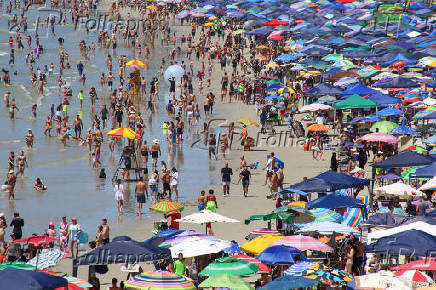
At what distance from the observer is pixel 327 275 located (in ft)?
40.4

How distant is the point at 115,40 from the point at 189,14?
9.34m

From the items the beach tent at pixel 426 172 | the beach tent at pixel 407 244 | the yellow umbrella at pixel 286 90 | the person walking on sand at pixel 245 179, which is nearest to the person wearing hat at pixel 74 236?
the person walking on sand at pixel 245 179

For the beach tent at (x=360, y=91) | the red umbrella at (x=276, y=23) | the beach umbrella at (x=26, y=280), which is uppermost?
the red umbrella at (x=276, y=23)

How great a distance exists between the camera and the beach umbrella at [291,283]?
1154 cm

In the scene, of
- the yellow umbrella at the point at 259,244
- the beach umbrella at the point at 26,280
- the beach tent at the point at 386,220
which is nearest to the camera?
the beach umbrella at the point at 26,280

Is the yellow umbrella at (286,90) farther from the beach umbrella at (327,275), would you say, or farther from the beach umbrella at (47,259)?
A: the beach umbrella at (327,275)

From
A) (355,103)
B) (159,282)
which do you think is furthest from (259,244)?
(355,103)

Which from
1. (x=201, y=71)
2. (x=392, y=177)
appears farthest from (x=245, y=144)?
(x=201, y=71)

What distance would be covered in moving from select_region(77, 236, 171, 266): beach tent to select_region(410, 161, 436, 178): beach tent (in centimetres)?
750

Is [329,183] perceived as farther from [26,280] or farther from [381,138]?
[26,280]

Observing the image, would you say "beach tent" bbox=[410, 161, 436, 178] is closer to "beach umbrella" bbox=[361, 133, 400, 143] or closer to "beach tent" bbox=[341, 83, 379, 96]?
"beach umbrella" bbox=[361, 133, 400, 143]

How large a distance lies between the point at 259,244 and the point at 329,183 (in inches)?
154

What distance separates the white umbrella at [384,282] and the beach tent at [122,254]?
3574 mm

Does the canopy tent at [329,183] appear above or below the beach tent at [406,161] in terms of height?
below
